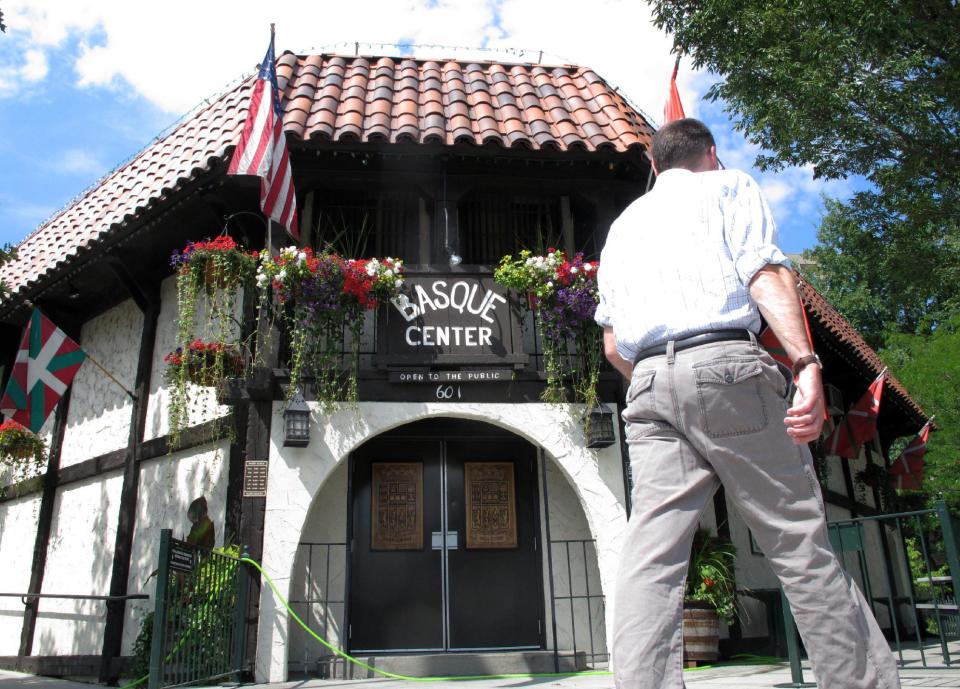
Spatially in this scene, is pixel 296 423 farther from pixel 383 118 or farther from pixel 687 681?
pixel 687 681

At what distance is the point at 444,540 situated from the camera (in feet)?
27.2

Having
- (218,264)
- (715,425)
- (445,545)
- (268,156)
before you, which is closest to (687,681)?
(445,545)

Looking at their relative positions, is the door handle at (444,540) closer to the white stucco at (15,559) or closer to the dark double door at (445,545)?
the dark double door at (445,545)

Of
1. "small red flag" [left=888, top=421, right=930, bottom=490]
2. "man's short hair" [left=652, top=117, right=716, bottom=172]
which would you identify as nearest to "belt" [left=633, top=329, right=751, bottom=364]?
"man's short hair" [left=652, top=117, right=716, bottom=172]

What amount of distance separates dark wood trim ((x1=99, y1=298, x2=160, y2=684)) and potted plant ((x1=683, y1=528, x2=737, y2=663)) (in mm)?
5937

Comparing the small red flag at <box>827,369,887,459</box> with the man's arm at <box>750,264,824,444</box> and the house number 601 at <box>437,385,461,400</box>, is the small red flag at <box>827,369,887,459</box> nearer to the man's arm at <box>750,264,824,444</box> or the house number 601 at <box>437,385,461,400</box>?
the house number 601 at <box>437,385,461,400</box>

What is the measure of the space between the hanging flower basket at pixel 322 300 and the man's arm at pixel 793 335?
547 centimetres

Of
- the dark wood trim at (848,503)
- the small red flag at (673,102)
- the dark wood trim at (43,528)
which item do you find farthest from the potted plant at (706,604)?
the dark wood trim at (43,528)

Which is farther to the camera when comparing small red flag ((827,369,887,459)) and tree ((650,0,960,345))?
small red flag ((827,369,887,459))

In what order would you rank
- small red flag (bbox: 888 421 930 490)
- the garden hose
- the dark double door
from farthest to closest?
small red flag (bbox: 888 421 930 490)
the dark double door
the garden hose

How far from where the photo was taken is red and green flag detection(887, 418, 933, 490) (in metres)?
13.8

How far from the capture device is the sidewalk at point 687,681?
17.0 ft

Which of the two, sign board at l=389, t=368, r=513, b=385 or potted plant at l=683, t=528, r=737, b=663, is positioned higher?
sign board at l=389, t=368, r=513, b=385

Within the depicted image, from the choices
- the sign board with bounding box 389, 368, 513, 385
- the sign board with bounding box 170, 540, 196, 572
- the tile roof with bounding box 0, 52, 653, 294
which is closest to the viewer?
the sign board with bounding box 170, 540, 196, 572
